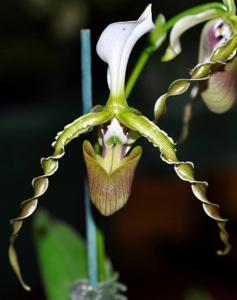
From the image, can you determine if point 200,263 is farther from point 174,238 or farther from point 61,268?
point 61,268

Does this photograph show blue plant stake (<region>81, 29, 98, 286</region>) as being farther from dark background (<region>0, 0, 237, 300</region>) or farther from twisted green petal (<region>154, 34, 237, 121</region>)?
dark background (<region>0, 0, 237, 300</region>)

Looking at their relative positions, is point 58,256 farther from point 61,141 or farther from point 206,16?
point 206,16

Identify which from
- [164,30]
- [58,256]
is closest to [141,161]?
[58,256]

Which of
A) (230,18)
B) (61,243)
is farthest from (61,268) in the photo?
(230,18)

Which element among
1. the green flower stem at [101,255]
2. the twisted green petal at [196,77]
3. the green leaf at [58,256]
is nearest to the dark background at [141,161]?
the green leaf at [58,256]

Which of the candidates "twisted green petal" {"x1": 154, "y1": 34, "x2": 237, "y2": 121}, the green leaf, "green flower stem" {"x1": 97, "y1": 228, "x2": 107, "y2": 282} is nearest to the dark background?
the green leaf
